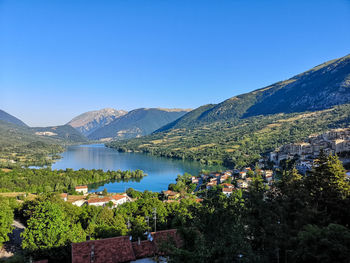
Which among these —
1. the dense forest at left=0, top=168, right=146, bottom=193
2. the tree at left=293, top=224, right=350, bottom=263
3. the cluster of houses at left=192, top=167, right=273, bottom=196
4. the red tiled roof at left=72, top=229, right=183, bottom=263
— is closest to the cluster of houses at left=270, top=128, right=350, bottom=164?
the cluster of houses at left=192, top=167, right=273, bottom=196

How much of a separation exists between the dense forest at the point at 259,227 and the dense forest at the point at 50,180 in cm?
3658

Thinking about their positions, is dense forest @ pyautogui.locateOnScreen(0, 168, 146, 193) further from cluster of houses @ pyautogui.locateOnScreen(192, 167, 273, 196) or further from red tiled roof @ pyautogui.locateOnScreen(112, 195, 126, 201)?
cluster of houses @ pyautogui.locateOnScreen(192, 167, 273, 196)

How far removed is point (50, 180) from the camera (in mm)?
57062

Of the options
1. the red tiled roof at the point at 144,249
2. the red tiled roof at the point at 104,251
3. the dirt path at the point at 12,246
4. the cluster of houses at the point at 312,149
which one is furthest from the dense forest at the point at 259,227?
the cluster of houses at the point at 312,149

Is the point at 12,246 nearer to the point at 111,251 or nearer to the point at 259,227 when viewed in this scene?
the point at 111,251

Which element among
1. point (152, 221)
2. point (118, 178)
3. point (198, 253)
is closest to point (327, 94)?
point (118, 178)

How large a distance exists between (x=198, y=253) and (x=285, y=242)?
14.3 ft

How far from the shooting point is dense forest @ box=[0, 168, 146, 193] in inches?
2039

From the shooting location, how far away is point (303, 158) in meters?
53.6

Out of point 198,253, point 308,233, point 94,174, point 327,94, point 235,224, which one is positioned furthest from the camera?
point 327,94

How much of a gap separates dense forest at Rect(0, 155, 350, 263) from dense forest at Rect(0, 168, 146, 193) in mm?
36577

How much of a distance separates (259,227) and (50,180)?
58496mm

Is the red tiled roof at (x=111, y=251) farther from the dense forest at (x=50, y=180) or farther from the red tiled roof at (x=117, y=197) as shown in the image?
the dense forest at (x=50, y=180)

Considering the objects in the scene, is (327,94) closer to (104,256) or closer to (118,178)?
(118,178)
